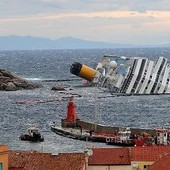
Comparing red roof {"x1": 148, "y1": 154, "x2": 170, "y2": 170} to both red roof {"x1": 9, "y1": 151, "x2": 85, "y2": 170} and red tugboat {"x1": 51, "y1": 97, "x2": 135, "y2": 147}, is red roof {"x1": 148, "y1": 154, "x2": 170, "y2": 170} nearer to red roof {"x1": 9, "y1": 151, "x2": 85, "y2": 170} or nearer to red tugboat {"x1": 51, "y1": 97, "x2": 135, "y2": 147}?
red roof {"x1": 9, "y1": 151, "x2": 85, "y2": 170}

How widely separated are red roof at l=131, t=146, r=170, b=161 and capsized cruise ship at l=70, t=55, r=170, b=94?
323ft

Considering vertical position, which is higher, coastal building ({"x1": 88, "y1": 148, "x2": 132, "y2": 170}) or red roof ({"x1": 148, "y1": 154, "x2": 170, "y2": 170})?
red roof ({"x1": 148, "y1": 154, "x2": 170, "y2": 170})

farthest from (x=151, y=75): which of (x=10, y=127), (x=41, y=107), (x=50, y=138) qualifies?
(x=50, y=138)

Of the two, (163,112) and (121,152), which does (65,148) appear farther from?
(163,112)

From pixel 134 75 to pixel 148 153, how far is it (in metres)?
99.4

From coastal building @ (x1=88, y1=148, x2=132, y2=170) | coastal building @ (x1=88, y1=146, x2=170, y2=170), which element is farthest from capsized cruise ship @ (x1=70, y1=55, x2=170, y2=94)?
coastal building @ (x1=88, y1=148, x2=132, y2=170)

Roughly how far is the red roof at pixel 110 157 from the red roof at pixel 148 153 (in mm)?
419

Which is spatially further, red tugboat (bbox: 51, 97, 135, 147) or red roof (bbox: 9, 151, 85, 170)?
red tugboat (bbox: 51, 97, 135, 147)

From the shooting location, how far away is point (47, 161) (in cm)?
3431

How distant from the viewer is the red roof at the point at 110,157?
3959 centimetres

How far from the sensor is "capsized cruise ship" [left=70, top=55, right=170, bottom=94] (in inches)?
5561

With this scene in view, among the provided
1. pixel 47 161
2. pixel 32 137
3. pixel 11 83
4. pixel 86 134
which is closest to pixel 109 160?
pixel 47 161

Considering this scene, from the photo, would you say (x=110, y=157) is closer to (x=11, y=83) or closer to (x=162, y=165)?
(x=162, y=165)

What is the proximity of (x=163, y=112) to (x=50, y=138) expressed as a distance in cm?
3578
